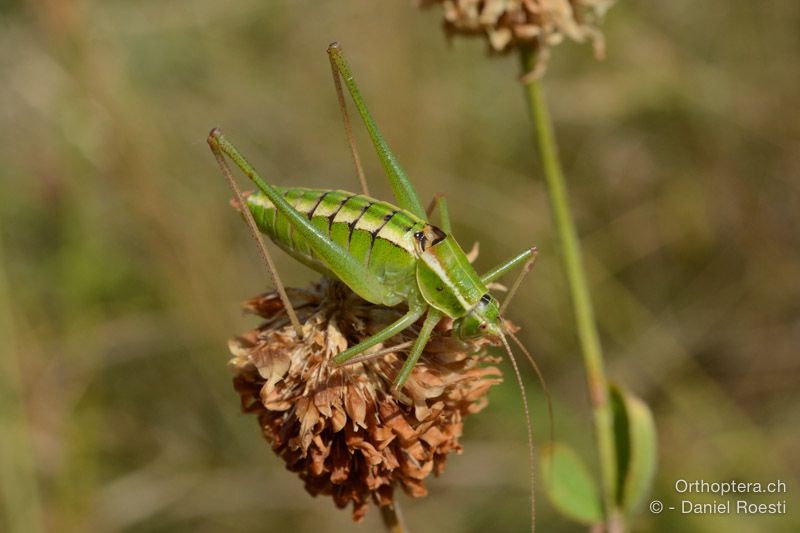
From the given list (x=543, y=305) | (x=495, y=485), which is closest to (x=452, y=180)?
(x=543, y=305)

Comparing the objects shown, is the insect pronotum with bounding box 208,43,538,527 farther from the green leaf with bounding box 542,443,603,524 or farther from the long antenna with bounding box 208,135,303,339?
the green leaf with bounding box 542,443,603,524

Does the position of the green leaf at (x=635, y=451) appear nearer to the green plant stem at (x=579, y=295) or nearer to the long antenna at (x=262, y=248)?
the green plant stem at (x=579, y=295)

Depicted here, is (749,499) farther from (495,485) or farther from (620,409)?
(620,409)

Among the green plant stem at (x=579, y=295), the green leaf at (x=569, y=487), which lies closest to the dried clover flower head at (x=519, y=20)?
the green plant stem at (x=579, y=295)

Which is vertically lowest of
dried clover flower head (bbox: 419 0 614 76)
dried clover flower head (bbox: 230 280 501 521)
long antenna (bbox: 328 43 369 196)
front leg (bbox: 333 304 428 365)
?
dried clover flower head (bbox: 230 280 501 521)

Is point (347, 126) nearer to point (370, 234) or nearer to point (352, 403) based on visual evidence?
point (370, 234)

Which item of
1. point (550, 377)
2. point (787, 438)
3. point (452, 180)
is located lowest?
point (787, 438)

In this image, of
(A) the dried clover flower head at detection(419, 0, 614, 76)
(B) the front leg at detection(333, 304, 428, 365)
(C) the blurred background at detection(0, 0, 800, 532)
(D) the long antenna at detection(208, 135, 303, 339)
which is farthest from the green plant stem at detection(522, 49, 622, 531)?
(C) the blurred background at detection(0, 0, 800, 532)
